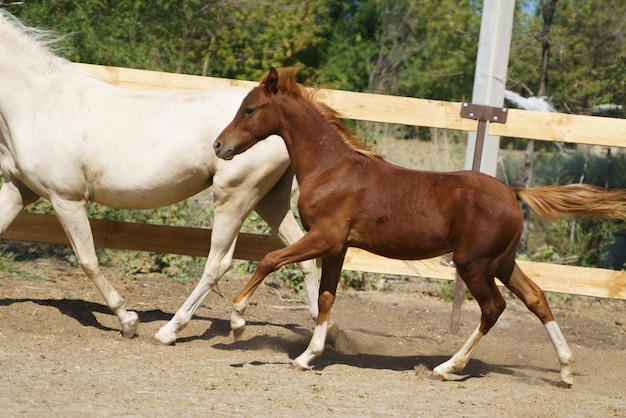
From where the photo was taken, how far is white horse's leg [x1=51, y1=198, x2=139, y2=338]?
5.66m

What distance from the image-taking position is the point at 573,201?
5.25 meters

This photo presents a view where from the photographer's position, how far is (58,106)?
5684 millimetres

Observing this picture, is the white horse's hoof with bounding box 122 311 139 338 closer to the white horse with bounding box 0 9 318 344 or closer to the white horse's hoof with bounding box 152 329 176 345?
the white horse with bounding box 0 9 318 344

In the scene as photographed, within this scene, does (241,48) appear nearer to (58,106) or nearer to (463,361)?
(58,106)

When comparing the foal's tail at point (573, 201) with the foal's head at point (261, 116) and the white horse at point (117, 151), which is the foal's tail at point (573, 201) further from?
the white horse at point (117, 151)

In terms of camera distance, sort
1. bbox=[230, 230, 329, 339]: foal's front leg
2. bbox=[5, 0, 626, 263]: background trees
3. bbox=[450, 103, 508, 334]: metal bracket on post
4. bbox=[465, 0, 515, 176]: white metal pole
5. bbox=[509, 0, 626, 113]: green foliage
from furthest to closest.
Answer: bbox=[509, 0, 626, 113]: green foliage
bbox=[5, 0, 626, 263]: background trees
bbox=[465, 0, 515, 176]: white metal pole
bbox=[450, 103, 508, 334]: metal bracket on post
bbox=[230, 230, 329, 339]: foal's front leg

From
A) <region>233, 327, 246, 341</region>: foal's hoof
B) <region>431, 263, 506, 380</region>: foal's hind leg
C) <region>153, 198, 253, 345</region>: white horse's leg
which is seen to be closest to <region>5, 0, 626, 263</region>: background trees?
<region>153, 198, 253, 345</region>: white horse's leg

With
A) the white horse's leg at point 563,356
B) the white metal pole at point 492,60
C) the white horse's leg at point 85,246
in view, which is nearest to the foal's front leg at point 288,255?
the white horse's leg at point 85,246

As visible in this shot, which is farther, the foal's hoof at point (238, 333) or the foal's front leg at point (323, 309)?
the foal's hoof at point (238, 333)

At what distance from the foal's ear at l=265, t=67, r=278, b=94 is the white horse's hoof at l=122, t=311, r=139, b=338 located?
1876mm

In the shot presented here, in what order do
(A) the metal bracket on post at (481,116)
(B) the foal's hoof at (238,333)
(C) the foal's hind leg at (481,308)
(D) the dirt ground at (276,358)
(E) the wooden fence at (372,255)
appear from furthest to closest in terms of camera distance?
(A) the metal bracket on post at (481,116) → (E) the wooden fence at (372,255) → (B) the foal's hoof at (238,333) → (C) the foal's hind leg at (481,308) → (D) the dirt ground at (276,358)

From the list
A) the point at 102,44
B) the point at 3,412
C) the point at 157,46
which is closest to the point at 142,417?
the point at 3,412

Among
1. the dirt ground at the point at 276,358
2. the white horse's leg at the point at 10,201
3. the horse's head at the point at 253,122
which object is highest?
the horse's head at the point at 253,122

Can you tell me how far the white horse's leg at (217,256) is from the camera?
18.7ft
